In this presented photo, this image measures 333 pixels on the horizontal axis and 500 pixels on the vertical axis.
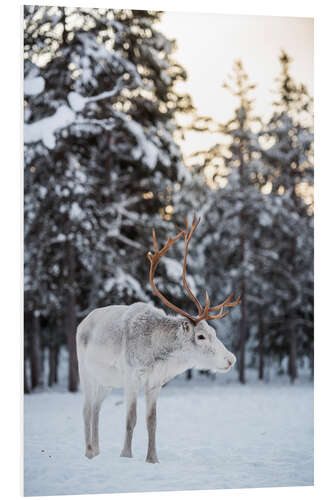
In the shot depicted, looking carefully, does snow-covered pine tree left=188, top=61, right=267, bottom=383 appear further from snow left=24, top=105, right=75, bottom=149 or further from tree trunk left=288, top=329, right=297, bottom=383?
snow left=24, top=105, right=75, bottom=149

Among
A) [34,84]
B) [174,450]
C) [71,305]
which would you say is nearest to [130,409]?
[174,450]

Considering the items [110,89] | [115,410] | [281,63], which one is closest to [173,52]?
[110,89]

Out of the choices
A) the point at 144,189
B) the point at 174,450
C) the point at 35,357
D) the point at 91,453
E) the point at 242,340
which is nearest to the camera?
the point at 91,453

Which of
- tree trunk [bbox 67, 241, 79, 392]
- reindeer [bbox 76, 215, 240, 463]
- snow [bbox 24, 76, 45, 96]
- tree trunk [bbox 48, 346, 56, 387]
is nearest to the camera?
reindeer [bbox 76, 215, 240, 463]

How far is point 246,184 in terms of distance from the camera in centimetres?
1093

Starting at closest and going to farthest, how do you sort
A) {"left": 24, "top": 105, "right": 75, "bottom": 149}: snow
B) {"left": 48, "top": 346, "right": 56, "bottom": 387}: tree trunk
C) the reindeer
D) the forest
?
1. the reindeer
2. {"left": 24, "top": 105, "right": 75, "bottom": 149}: snow
3. the forest
4. {"left": 48, "top": 346, "right": 56, "bottom": 387}: tree trunk

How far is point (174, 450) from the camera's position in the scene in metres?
5.30

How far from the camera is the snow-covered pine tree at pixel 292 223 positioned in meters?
10.6

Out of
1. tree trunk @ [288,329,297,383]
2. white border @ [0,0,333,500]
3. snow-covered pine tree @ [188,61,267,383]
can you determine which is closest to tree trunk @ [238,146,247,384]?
snow-covered pine tree @ [188,61,267,383]

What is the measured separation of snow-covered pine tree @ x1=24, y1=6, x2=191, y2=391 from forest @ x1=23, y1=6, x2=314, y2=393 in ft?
0.06

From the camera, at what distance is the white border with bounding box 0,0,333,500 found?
4.73 meters

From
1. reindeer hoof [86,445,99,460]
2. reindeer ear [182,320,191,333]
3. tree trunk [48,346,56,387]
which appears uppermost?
reindeer ear [182,320,191,333]

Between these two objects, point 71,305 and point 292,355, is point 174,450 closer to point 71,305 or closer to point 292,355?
point 71,305
